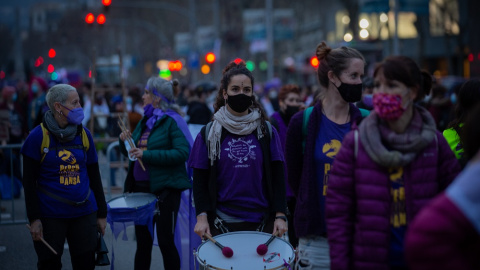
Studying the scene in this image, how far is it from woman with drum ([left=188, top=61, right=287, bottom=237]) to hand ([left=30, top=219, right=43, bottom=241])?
130 cm

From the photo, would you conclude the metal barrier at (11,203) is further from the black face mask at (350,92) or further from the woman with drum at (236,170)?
the black face mask at (350,92)

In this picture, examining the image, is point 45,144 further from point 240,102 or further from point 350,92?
point 350,92

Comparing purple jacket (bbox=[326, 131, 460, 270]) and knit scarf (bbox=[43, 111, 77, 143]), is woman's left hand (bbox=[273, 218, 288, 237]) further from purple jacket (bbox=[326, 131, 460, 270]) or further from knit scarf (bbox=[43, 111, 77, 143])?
knit scarf (bbox=[43, 111, 77, 143])

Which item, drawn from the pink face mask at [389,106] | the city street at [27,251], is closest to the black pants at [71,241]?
the city street at [27,251]

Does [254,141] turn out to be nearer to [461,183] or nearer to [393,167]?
[393,167]

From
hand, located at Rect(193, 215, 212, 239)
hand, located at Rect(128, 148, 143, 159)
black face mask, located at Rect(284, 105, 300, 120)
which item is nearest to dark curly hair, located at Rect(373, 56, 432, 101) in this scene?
hand, located at Rect(193, 215, 212, 239)

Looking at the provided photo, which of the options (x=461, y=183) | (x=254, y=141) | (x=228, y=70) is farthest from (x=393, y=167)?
(x=228, y=70)

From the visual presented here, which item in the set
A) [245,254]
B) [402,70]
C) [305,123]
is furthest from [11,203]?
[402,70]

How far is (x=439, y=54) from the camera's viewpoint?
42.9 m

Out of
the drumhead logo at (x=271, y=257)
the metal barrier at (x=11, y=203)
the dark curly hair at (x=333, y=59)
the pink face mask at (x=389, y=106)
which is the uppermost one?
the dark curly hair at (x=333, y=59)

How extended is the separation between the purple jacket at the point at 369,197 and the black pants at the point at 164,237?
9.41ft

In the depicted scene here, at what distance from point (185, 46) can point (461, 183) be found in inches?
1948

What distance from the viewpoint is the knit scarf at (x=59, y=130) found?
189 inches

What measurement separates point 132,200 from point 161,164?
0.43 metres
